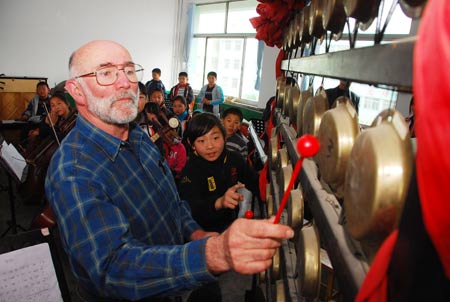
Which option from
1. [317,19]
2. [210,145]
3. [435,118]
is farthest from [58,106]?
[435,118]

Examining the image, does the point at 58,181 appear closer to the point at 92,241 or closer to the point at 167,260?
the point at 92,241

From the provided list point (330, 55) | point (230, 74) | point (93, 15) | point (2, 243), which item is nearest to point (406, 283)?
point (330, 55)

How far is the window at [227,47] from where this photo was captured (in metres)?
8.01

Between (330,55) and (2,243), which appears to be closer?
(330,55)

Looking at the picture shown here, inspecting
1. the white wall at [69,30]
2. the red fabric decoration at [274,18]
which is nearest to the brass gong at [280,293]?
the red fabric decoration at [274,18]

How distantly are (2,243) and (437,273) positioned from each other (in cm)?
160

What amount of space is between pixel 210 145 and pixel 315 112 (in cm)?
111

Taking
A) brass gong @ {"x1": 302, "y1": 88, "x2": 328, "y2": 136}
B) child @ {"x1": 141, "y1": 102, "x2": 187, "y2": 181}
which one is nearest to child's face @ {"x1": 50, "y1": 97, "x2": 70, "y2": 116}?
child @ {"x1": 141, "y1": 102, "x2": 187, "y2": 181}

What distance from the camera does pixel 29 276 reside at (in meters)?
1.39

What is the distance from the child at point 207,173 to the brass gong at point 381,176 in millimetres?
1392

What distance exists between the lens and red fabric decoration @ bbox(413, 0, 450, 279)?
29 centimetres

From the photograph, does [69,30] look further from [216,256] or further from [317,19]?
[216,256]

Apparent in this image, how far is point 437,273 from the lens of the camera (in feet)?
1.18

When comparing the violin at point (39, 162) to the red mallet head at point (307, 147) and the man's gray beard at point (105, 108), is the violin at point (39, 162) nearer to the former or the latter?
the man's gray beard at point (105, 108)
